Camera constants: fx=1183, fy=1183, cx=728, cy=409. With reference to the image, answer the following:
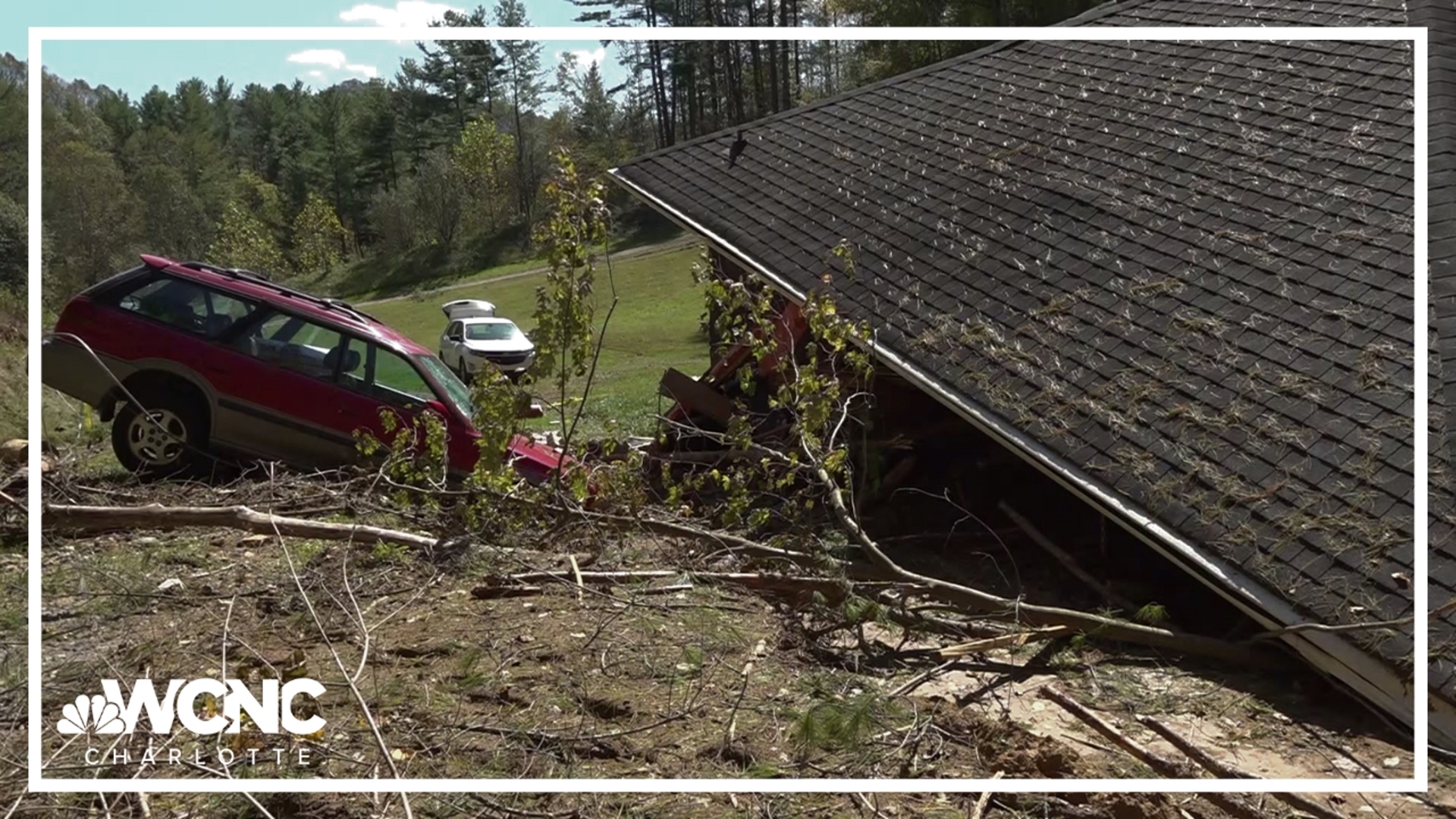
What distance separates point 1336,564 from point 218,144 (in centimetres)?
543

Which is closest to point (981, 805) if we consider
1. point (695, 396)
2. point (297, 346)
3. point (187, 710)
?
point (187, 710)

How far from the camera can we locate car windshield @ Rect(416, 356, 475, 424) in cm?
816

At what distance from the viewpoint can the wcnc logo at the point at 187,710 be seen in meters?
4.02

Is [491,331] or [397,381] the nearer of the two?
[491,331]

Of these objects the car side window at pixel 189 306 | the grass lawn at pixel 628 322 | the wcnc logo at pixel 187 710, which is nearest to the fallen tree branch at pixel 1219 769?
the wcnc logo at pixel 187 710

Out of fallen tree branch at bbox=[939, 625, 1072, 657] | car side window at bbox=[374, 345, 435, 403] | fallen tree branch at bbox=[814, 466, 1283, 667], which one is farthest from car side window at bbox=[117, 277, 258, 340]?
fallen tree branch at bbox=[939, 625, 1072, 657]

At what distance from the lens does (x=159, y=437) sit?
7.85 m

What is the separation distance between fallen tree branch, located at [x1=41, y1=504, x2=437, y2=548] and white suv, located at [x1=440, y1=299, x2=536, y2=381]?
1013 mm

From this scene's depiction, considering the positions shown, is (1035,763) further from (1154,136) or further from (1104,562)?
(1154,136)

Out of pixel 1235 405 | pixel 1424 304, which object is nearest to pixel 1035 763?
pixel 1235 405

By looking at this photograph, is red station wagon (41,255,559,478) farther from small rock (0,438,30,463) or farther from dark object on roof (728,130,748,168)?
dark object on roof (728,130,748,168)

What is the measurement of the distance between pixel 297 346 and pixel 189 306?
2.31ft

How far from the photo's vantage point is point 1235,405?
6.07m

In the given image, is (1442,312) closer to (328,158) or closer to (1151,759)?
(1151,759)
